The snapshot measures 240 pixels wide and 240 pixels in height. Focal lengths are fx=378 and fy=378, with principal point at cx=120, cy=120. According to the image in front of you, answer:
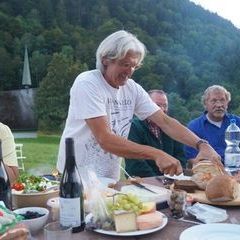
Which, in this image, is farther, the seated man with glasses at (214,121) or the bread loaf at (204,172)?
the seated man with glasses at (214,121)

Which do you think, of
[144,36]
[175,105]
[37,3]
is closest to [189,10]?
[144,36]

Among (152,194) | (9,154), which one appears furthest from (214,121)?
(152,194)

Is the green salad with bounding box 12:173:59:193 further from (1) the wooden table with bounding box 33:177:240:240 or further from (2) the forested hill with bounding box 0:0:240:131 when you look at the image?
(2) the forested hill with bounding box 0:0:240:131

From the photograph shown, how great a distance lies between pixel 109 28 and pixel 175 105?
30.7 feet

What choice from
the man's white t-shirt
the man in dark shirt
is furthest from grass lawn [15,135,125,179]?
the man's white t-shirt

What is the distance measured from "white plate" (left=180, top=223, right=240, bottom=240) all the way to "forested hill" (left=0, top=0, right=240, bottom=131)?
6738 mm

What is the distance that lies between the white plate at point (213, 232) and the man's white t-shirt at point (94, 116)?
947mm

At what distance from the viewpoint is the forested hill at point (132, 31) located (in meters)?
10.9

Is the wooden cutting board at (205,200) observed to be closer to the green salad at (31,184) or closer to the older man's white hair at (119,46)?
the green salad at (31,184)

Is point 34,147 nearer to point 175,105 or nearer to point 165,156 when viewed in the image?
point 175,105

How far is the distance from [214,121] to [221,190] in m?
2.80

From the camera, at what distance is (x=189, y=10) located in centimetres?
1522

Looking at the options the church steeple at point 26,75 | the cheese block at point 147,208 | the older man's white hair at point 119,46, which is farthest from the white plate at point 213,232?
the church steeple at point 26,75

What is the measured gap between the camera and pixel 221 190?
1.77 metres
